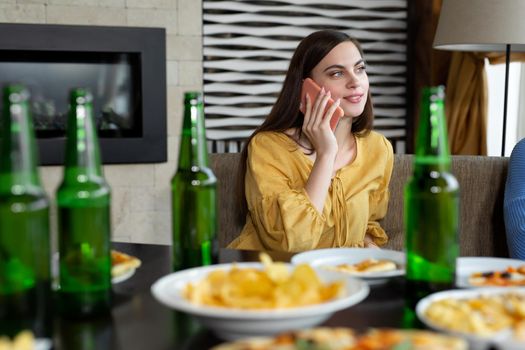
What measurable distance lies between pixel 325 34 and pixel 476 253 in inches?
33.2

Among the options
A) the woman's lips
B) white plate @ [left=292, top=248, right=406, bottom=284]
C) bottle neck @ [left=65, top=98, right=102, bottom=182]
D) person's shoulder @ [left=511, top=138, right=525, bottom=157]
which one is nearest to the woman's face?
the woman's lips

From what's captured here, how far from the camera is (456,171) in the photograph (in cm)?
222

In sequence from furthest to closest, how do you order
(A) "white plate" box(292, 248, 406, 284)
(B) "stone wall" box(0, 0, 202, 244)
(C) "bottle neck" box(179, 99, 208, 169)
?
(B) "stone wall" box(0, 0, 202, 244), (A) "white plate" box(292, 248, 406, 284), (C) "bottle neck" box(179, 99, 208, 169)

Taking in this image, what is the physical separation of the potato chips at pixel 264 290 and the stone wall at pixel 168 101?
Result: 2999 millimetres

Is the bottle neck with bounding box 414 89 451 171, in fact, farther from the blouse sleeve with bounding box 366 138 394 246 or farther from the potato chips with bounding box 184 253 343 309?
the blouse sleeve with bounding box 366 138 394 246

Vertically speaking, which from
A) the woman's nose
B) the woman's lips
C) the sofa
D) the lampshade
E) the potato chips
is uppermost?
the lampshade

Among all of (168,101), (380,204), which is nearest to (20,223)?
(380,204)

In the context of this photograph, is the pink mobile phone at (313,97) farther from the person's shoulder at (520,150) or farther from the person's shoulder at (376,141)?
the person's shoulder at (520,150)

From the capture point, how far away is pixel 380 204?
2.11 meters

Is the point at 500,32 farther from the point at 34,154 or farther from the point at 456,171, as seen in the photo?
the point at 34,154

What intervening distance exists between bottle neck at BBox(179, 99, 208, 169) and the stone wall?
9.05 ft

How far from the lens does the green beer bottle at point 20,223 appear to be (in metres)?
0.78

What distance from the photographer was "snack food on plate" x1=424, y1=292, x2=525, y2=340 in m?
0.70

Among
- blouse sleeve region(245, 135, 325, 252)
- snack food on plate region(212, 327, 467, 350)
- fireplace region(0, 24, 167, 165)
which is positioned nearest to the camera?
snack food on plate region(212, 327, 467, 350)
